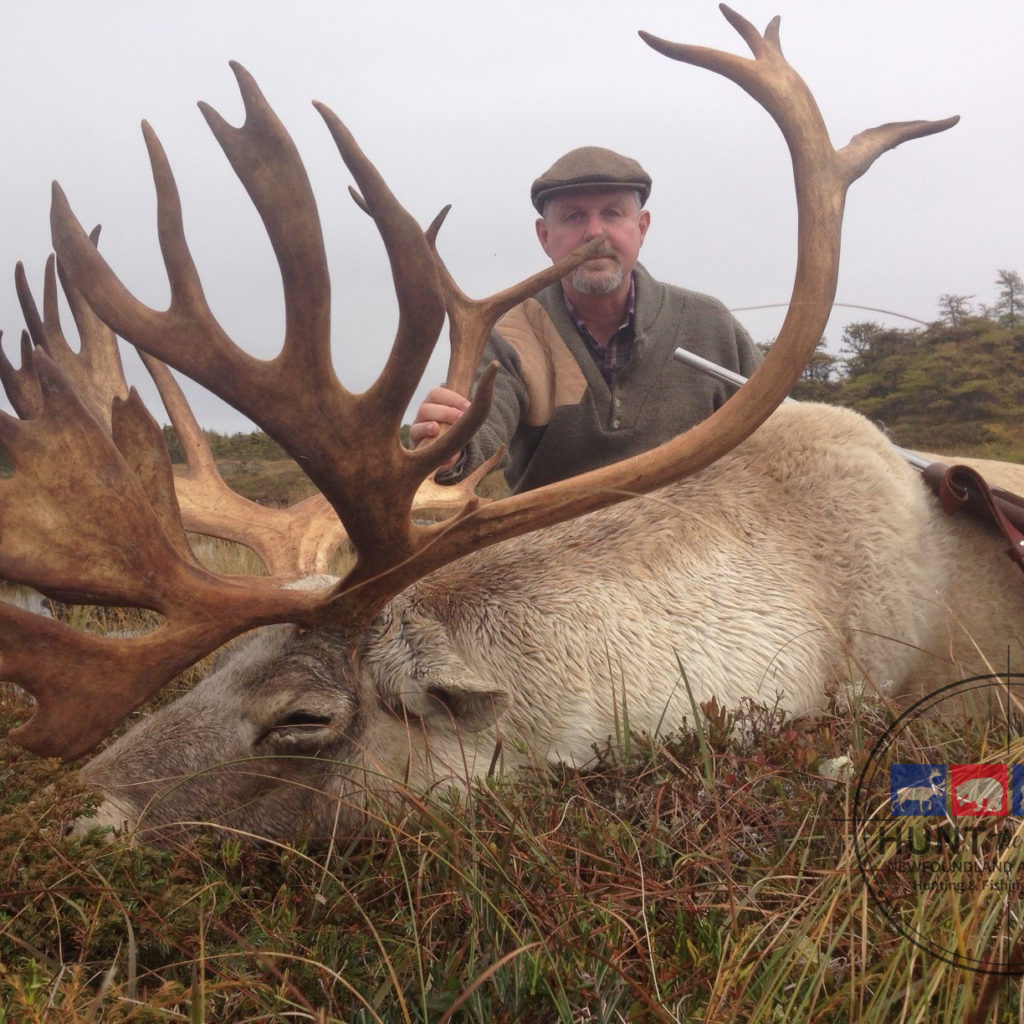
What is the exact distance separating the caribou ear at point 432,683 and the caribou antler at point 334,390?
15 centimetres

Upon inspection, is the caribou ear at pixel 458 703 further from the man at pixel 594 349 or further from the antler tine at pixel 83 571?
the man at pixel 594 349

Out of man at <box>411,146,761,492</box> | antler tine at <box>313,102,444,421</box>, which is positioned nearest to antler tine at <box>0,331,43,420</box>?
antler tine at <box>313,102,444,421</box>

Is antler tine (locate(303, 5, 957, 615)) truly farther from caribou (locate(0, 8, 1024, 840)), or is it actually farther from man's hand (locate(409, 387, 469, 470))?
man's hand (locate(409, 387, 469, 470))

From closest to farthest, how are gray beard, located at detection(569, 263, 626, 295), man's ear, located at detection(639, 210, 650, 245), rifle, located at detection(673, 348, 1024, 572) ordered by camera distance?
1. rifle, located at detection(673, 348, 1024, 572)
2. gray beard, located at detection(569, 263, 626, 295)
3. man's ear, located at detection(639, 210, 650, 245)

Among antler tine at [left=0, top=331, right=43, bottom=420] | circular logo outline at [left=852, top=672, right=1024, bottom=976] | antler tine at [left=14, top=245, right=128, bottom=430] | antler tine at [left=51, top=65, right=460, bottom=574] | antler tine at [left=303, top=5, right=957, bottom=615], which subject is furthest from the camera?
antler tine at [left=14, top=245, right=128, bottom=430]

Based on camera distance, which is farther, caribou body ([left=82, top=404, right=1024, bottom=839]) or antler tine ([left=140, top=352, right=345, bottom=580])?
antler tine ([left=140, top=352, right=345, bottom=580])

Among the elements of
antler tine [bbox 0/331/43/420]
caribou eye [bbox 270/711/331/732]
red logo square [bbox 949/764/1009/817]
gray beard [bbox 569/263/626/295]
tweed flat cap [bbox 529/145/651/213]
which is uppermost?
tweed flat cap [bbox 529/145/651/213]

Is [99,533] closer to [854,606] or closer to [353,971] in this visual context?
[353,971]

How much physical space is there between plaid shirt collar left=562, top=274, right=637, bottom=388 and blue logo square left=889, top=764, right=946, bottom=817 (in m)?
3.77

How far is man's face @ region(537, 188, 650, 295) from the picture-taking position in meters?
5.55

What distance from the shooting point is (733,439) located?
10.2 ft

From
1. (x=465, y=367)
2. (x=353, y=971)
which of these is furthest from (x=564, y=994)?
(x=465, y=367)

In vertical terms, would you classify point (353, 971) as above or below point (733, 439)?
below

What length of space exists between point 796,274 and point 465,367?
1.68 metres
